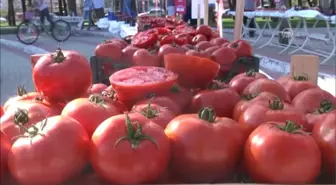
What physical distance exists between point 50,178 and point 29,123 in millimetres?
250

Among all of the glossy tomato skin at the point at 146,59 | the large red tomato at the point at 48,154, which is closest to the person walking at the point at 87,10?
the glossy tomato skin at the point at 146,59

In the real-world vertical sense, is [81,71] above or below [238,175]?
above

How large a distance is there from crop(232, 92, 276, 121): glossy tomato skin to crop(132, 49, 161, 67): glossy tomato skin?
1187 mm

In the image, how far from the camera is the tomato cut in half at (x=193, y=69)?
5.35 feet

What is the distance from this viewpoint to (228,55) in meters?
2.69

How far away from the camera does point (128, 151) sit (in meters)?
1.04

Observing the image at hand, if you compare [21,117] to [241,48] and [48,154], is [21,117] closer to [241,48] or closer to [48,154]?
[48,154]

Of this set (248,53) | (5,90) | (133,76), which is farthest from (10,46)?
(133,76)

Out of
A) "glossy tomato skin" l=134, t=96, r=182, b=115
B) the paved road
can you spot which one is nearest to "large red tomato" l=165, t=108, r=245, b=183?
"glossy tomato skin" l=134, t=96, r=182, b=115

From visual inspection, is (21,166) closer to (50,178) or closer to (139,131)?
(50,178)

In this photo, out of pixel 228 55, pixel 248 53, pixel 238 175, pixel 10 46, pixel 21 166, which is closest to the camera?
pixel 21 166

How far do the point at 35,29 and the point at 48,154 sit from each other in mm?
12147

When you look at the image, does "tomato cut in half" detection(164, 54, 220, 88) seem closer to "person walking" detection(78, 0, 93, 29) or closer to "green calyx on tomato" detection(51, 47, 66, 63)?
"green calyx on tomato" detection(51, 47, 66, 63)

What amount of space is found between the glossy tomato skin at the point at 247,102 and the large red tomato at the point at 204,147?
0.61 ft
